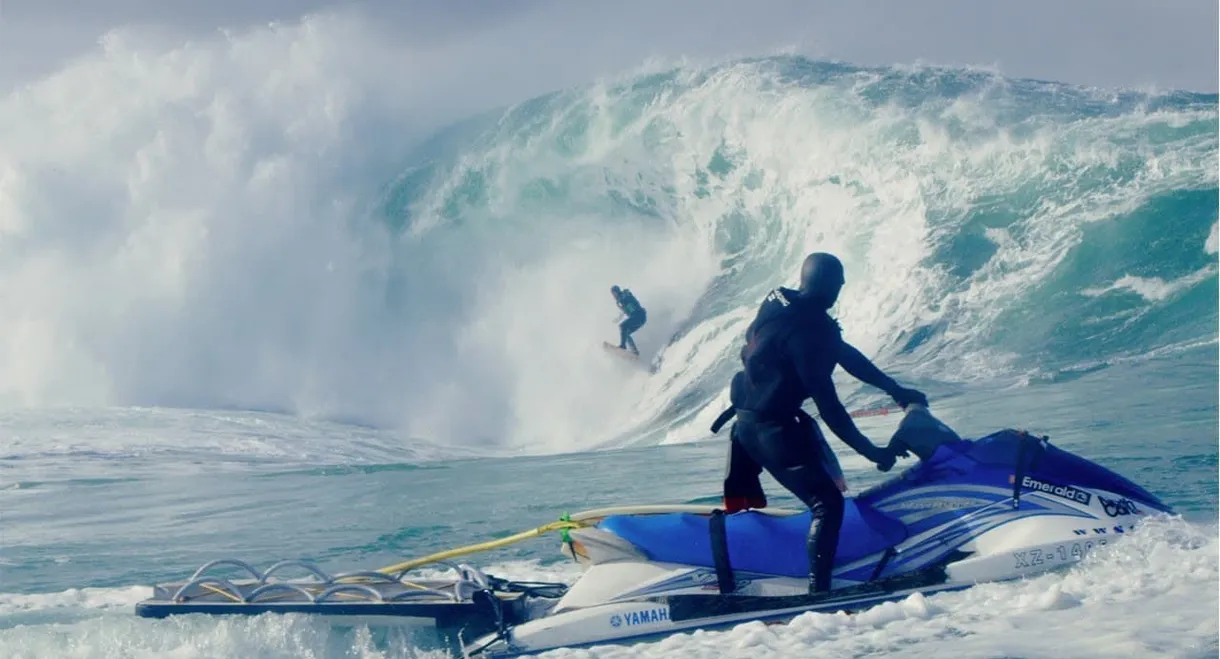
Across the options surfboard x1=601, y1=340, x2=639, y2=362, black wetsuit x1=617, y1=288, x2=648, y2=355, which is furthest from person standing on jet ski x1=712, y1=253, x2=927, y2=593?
black wetsuit x1=617, y1=288, x2=648, y2=355

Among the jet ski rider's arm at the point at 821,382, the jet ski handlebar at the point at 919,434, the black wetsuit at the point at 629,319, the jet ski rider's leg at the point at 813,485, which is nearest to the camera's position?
the jet ski rider's arm at the point at 821,382

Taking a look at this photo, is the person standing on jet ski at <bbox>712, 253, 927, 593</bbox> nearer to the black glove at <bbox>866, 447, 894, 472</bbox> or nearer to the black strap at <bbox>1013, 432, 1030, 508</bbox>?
the black glove at <bbox>866, 447, 894, 472</bbox>

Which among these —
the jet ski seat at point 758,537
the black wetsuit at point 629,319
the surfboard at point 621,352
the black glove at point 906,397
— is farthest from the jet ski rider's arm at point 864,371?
the black wetsuit at point 629,319

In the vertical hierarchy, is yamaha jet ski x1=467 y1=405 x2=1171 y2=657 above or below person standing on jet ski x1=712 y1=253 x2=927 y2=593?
below

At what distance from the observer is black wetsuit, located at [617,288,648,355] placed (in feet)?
69.6

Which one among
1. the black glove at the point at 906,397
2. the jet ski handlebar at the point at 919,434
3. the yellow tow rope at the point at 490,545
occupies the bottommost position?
the yellow tow rope at the point at 490,545

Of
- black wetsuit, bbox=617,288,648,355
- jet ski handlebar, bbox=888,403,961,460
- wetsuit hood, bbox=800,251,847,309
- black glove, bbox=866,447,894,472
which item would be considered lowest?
black glove, bbox=866,447,894,472

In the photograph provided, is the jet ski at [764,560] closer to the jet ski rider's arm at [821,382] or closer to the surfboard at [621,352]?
the jet ski rider's arm at [821,382]

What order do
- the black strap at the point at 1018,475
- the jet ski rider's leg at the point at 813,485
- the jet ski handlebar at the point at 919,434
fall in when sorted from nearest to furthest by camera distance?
the jet ski rider's leg at the point at 813,485
the jet ski handlebar at the point at 919,434
the black strap at the point at 1018,475

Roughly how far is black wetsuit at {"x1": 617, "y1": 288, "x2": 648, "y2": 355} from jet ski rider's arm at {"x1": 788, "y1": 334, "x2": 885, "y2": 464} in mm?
15864

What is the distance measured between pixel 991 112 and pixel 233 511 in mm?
16254

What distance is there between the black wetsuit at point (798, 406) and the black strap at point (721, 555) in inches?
13.8

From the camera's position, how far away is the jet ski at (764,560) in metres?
5.28

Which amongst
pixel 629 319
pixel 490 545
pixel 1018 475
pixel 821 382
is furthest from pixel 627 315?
pixel 821 382
